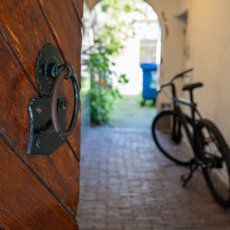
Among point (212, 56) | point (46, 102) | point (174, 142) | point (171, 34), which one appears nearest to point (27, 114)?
point (46, 102)

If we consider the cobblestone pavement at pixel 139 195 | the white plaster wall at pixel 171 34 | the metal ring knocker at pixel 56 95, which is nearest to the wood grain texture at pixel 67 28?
the metal ring knocker at pixel 56 95

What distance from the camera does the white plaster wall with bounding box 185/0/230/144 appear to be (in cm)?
387

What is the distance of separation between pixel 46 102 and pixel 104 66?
533cm

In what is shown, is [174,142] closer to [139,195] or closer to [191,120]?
[191,120]

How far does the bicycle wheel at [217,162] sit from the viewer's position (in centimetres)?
339

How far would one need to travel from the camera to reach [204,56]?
4684 mm

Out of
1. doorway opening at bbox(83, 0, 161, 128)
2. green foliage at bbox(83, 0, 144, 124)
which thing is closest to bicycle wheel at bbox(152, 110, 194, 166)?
green foliage at bbox(83, 0, 144, 124)

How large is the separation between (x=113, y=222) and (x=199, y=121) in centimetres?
126

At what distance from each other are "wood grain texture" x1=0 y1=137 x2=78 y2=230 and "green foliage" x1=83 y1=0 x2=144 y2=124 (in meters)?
4.64

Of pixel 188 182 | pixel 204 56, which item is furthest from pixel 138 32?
pixel 188 182

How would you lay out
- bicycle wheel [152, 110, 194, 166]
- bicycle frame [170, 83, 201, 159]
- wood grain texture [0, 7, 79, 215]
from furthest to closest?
bicycle wheel [152, 110, 194, 166]
bicycle frame [170, 83, 201, 159]
wood grain texture [0, 7, 79, 215]

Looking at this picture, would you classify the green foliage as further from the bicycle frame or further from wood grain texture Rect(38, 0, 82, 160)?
wood grain texture Rect(38, 0, 82, 160)

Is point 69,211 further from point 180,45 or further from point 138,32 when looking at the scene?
point 138,32

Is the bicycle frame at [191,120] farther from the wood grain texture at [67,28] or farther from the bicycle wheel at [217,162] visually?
the wood grain texture at [67,28]
